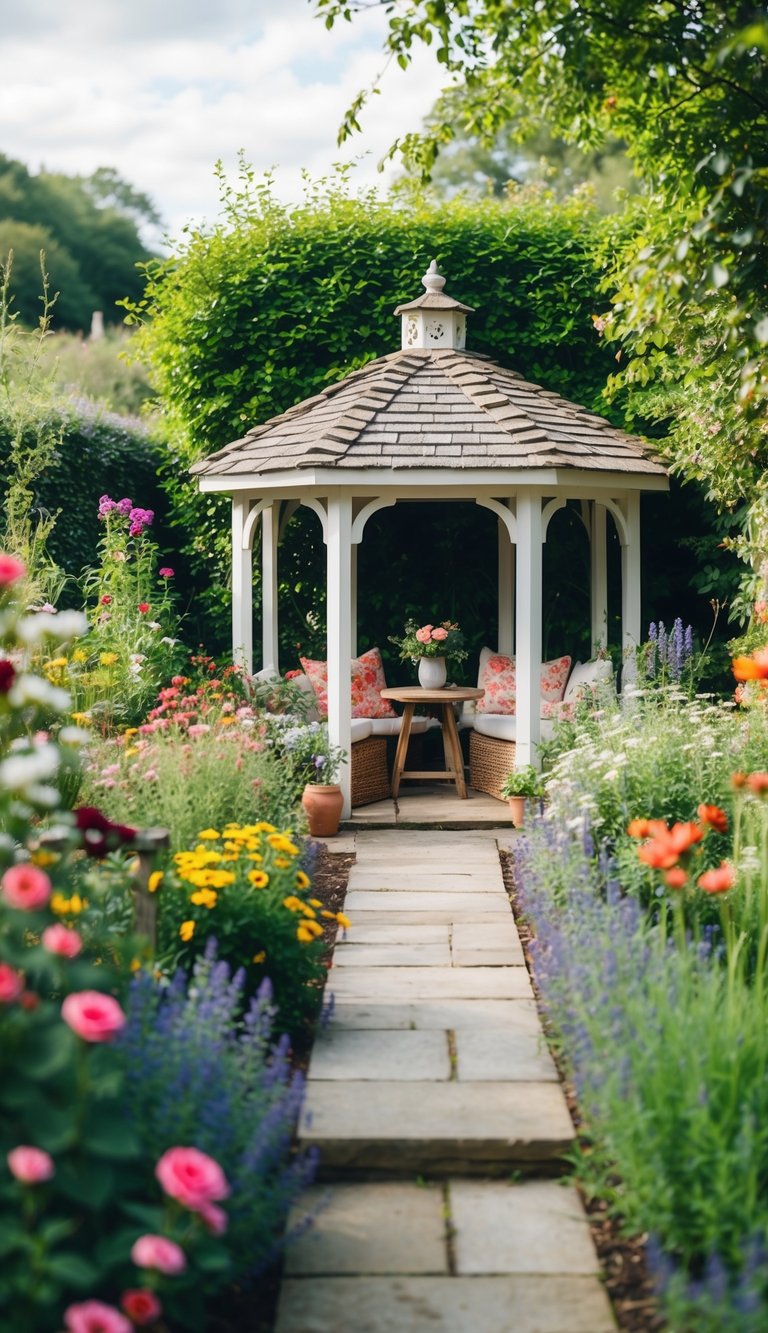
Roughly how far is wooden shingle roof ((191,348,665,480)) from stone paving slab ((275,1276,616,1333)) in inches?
208

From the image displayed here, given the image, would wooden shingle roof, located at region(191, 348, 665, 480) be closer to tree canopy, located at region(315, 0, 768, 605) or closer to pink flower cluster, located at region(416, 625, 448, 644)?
tree canopy, located at region(315, 0, 768, 605)

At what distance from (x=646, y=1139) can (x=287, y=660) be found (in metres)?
7.78

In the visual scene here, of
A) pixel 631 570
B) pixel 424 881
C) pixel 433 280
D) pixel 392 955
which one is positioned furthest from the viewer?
pixel 433 280

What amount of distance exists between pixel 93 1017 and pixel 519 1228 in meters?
1.52

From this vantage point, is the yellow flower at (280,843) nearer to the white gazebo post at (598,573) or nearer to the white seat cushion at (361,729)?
the white seat cushion at (361,729)

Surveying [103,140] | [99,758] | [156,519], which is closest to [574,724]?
[99,758]

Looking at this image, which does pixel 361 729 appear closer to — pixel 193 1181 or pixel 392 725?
pixel 392 725

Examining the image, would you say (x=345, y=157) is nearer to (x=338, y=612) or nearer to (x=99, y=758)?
(x=338, y=612)

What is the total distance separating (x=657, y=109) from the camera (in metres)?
6.14

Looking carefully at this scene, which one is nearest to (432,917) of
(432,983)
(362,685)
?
(432,983)

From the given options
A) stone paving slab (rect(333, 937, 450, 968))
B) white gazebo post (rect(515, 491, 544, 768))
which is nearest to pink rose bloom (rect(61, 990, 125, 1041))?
stone paving slab (rect(333, 937, 450, 968))

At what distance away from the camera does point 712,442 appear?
25.7ft

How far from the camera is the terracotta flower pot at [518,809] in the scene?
7645 millimetres

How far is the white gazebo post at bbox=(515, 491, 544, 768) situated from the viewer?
784 centimetres
